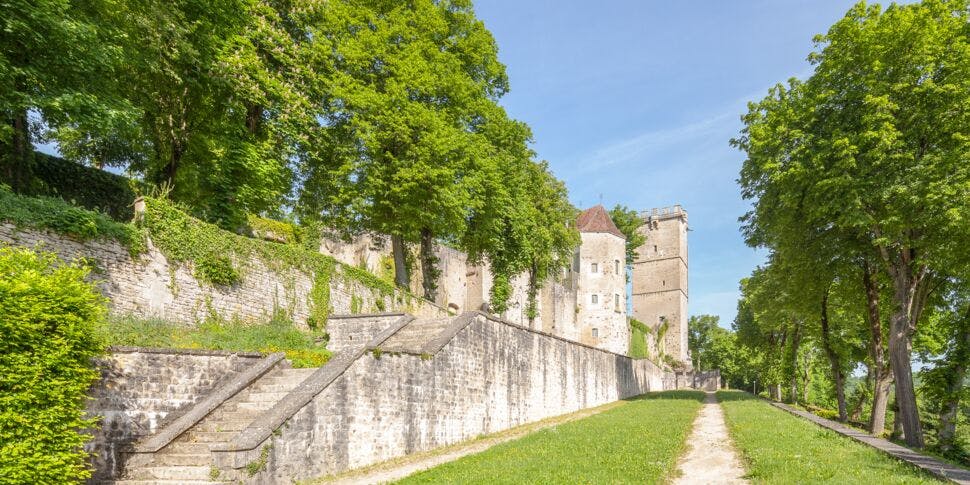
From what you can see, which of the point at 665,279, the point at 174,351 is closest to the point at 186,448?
the point at 174,351

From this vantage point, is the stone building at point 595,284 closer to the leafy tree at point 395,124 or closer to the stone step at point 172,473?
the leafy tree at point 395,124

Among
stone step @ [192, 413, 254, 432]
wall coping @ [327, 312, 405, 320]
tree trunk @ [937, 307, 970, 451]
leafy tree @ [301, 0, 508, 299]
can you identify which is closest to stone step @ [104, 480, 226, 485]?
stone step @ [192, 413, 254, 432]

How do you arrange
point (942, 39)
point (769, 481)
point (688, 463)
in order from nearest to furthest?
point (769, 481) < point (688, 463) < point (942, 39)

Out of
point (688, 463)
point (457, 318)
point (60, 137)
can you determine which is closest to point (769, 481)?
point (688, 463)

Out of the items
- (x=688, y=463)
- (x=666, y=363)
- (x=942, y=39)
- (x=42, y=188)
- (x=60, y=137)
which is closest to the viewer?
(x=688, y=463)

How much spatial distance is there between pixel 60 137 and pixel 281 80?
12466 mm

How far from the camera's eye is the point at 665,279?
65438 mm

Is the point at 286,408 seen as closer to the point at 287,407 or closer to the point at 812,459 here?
the point at 287,407

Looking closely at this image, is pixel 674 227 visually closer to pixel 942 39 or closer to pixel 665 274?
pixel 665 274

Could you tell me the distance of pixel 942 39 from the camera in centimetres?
1395

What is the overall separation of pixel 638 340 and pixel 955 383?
3908 centimetres

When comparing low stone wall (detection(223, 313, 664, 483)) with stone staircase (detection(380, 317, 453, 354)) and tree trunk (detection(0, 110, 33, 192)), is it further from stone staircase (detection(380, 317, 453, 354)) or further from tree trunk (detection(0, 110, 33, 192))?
tree trunk (detection(0, 110, 33, 192))

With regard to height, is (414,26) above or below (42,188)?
above

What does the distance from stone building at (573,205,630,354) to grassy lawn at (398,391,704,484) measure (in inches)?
1326
